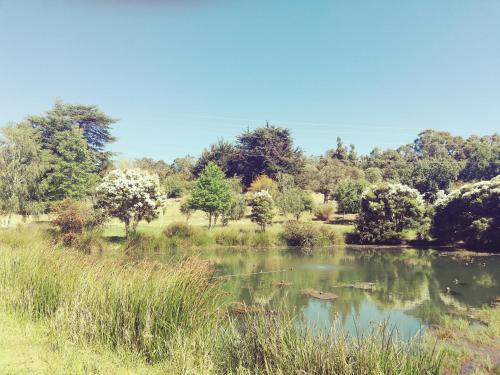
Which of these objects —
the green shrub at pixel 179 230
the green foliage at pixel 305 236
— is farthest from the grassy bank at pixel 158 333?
the green foliage at pixel 305 236

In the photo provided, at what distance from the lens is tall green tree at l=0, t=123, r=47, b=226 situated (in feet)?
95.5

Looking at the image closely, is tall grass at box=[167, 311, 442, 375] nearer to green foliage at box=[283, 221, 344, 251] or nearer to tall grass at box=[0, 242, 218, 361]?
tall grass at box=[0, 242, 218, 361]

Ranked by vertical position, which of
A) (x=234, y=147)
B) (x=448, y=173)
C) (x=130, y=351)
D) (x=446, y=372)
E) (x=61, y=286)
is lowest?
(x=446, y=372)

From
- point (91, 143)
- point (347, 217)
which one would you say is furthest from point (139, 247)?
point (91, 143)

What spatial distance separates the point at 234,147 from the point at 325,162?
14.2 metres

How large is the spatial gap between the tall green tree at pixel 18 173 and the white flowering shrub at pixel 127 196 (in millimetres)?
7368

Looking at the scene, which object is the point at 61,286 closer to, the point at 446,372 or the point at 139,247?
the point at 446,372

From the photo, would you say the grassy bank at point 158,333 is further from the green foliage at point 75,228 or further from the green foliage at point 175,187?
the green foliage at point 175,187

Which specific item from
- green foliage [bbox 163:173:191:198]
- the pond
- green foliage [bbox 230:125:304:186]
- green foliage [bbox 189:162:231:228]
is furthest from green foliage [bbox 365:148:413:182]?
the pond

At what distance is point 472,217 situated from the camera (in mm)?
26047

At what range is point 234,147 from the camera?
186ft

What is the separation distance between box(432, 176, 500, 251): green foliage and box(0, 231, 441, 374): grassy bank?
2247 centimetres

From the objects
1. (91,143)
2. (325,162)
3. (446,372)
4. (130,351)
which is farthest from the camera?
(325,162)

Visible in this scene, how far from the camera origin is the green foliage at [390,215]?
29281 millimetres
